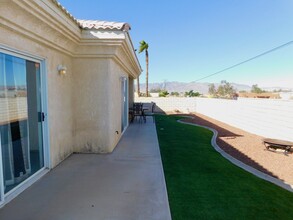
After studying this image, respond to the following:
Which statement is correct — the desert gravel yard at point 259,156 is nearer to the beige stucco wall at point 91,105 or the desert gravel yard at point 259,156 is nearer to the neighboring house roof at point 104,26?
the beige stucco wall at point 91,105

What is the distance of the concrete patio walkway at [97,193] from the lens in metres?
2.89

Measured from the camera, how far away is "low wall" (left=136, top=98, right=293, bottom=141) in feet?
27.7

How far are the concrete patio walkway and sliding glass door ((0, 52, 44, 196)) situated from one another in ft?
1.33

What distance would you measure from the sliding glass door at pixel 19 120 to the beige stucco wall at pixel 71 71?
29cm

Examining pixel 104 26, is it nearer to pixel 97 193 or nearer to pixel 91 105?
pixel 91 105

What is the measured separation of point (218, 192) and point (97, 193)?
2330mm

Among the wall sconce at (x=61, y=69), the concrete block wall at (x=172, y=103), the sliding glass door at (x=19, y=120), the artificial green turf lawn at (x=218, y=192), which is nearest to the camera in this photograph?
the artificial green turf lawn at (x=218, y=192)

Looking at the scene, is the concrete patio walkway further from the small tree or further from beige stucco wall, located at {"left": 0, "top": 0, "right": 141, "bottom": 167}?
the small tree

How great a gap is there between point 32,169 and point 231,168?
4.92 metres

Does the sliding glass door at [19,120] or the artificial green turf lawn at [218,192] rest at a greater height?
the sliding glass door at [19,120]

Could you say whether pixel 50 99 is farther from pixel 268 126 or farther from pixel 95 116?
pixel 268 126

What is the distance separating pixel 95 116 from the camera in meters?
5.81

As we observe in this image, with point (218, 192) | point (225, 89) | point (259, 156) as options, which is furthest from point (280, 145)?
point (225, 89)

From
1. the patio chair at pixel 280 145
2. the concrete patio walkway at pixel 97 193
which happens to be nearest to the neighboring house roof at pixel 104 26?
the concrete patio walkway at pixel 97 193
